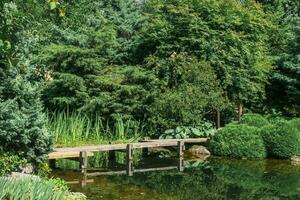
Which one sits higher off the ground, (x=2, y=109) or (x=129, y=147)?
(x=2, y=109)

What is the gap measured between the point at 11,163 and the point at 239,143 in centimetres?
883

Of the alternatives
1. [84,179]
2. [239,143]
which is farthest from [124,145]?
[239,143]

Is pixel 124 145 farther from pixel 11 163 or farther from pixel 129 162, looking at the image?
pixel 11 163

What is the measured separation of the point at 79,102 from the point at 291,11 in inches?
549

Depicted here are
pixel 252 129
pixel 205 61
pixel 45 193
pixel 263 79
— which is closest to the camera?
pixel 45 193

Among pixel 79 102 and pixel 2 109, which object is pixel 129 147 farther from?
pixel 2 109

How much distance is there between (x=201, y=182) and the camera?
479 inches

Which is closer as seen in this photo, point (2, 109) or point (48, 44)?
point (2, 109)

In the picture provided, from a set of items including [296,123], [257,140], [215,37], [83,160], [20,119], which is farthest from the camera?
[215,37]

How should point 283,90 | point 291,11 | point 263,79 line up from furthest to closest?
point 291,11 → point 283,90 → point 263,79

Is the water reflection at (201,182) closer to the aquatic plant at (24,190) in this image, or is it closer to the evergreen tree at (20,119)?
the evergreen tree at (20,119)

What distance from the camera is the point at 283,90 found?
2158cm

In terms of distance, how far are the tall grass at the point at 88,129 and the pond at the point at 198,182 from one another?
1.21 meters

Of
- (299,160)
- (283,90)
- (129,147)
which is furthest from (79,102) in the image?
(283,90)
